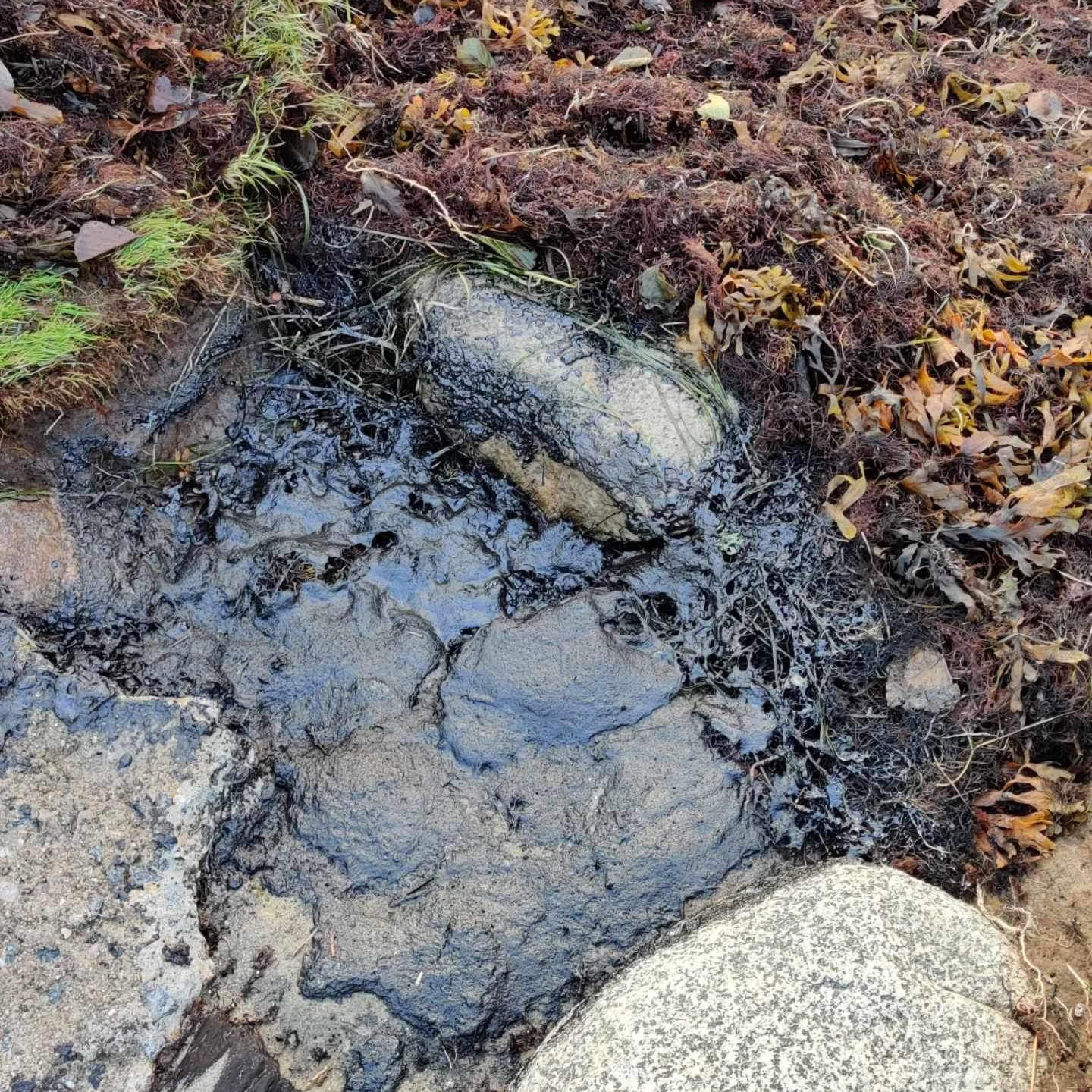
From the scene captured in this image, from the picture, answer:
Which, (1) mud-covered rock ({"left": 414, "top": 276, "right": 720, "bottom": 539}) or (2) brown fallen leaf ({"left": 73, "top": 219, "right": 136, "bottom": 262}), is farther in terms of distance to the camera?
(1) mud-covered rock ({"left": 414, "top": 276, "right": 720, "bottom": 539})

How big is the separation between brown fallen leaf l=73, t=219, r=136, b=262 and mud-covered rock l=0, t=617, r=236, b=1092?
1141 mm

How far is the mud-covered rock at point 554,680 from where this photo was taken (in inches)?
105

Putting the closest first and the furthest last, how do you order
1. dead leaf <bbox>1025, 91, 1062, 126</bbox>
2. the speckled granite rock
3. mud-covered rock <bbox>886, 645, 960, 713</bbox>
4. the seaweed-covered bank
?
the speckled granite rock
the seaweed-covered bank
mud-covered rock <bbox>886, 645, 960, 713</bbox>
dead leaf <bbox>1025, 91, 1062, 126</bbox>

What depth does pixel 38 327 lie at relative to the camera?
263 cm

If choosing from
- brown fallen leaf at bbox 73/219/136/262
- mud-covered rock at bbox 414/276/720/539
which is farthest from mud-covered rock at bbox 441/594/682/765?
brown fallen leaf at bbox 73/219/136/262

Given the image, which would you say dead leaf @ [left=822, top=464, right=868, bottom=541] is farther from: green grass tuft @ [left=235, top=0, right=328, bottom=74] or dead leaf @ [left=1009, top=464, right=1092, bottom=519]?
green grass tuft @ [left=235, top=0, right=328, bottom=74]

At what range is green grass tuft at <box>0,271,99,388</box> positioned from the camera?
8.56ft

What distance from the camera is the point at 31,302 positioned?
2650 mm

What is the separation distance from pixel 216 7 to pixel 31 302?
4.20ft

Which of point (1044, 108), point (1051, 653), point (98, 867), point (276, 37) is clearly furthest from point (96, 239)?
point (1044, 108)

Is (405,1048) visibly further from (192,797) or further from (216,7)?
(216,7)

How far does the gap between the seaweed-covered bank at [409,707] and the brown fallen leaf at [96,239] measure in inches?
16.8

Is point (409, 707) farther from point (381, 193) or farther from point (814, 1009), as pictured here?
point (381, 193)

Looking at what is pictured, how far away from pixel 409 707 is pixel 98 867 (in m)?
0.92
